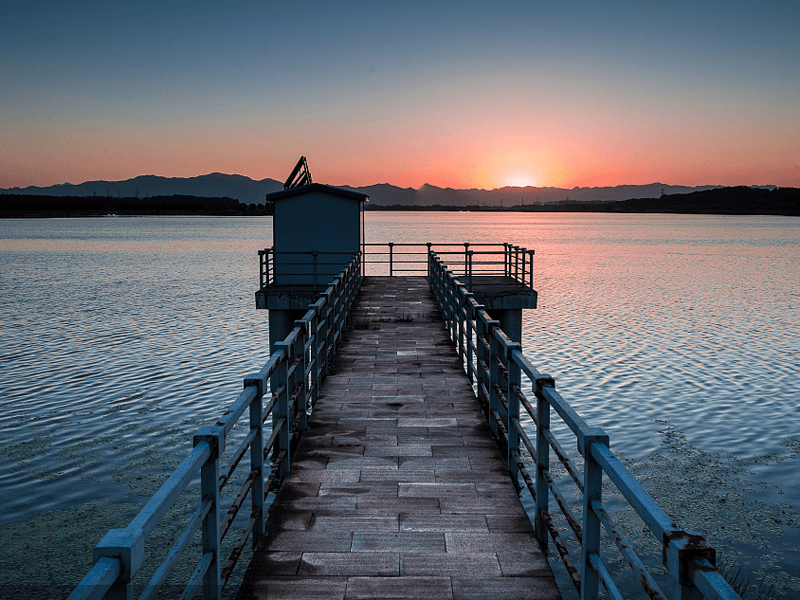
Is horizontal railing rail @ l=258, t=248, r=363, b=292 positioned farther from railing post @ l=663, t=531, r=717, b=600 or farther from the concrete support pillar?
railing post @ l=663, t=531, r=717, b=600

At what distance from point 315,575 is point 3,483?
10.2 m

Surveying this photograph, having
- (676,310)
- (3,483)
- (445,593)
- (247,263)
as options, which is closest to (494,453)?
Result: (445,593)

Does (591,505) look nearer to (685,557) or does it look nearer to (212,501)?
(685,557)

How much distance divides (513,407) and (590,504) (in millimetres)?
2290

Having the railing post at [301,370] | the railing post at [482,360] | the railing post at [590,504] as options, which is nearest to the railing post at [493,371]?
the railing post at [482,360]

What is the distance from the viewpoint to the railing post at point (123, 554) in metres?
2.29

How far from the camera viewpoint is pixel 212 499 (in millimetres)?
3689

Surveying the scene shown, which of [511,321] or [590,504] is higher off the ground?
[590,504]

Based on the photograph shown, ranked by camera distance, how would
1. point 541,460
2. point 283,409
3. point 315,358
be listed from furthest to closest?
point 315,358 → point 283,409 → point 541,460

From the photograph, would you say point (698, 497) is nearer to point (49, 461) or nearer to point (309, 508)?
point (309, 508)

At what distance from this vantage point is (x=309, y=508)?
17.7ft

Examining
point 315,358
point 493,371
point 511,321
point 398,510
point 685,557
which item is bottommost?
point 511,321

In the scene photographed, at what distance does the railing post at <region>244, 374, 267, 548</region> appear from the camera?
4.82m

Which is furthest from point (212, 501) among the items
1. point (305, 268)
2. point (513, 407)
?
point (305, 268)
